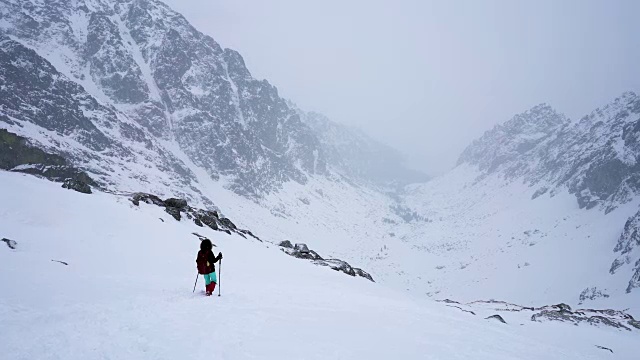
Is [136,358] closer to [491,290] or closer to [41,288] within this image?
[41,288]

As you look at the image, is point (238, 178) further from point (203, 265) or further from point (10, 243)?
point (203, 265)

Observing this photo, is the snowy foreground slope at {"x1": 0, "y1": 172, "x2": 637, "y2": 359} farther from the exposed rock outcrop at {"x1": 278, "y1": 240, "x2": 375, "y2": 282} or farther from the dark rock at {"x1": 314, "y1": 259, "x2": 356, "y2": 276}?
the exposed rock outcrop at {"x1": 278, "y1": 240, "x2": 375, "y2": 282}

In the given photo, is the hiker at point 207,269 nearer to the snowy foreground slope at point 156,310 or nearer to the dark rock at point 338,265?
the snowy foreground slope at point 156,310

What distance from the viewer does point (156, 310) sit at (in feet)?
32.9

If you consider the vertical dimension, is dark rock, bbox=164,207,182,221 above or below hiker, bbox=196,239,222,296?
above

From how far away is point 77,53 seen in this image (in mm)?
184000

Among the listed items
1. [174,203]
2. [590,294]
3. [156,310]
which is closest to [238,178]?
[174,203]

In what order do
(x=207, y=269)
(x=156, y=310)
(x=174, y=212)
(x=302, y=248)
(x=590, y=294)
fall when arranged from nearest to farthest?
(x=156, y=310)
(x=207, y=269)
(x=174, y=212)
(x=302, y=248)
(x=590, y=294)

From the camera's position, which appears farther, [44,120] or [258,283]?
[44,120]

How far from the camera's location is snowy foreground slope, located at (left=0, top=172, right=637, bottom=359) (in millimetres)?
7691

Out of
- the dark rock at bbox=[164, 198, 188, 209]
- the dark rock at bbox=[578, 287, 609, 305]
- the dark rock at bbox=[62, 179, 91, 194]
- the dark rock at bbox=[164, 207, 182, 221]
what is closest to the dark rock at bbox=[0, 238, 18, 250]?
the dark rock at bbox=[62, 179, 91, 194]

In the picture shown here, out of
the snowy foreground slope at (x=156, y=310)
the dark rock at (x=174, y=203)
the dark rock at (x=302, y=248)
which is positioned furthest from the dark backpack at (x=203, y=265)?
the dark rock at (x=302, y=248)

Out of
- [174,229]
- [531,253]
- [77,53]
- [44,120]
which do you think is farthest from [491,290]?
[77,53]

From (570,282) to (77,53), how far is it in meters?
237
